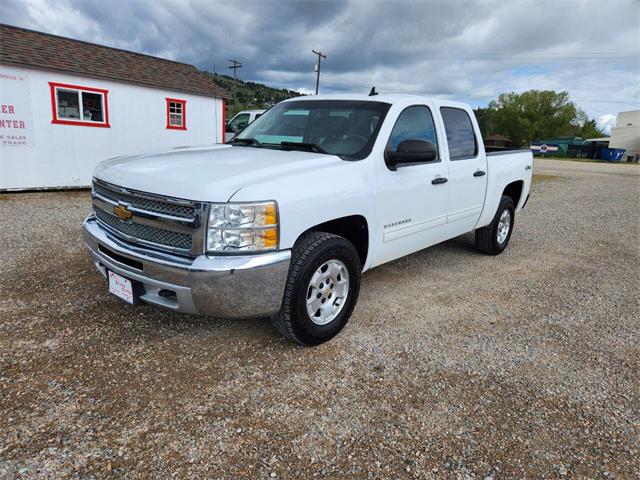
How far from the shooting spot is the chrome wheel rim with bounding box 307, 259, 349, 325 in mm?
3008

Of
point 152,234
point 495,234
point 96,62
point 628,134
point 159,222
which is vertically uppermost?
point 628,134

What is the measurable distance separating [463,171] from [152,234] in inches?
124

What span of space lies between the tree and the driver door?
7660 centimetres

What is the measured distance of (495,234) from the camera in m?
5.58

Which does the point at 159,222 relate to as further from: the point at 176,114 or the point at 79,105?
the point at 176,114

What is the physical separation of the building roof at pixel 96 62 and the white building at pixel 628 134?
6580cm

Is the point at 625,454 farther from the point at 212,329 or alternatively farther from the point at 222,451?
the point at 212,329

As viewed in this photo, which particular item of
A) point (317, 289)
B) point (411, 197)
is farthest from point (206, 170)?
point (411, 197)

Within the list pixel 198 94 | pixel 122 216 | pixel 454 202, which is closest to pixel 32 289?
pixel 122 216

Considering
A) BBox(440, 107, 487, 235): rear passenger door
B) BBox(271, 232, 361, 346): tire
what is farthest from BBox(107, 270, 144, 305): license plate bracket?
BBox(440, 107, 487, 235): rear passenger door

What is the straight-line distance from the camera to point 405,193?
3.61 m

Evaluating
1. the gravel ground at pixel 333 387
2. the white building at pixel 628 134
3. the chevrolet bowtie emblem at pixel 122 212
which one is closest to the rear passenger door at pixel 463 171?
the gravel ground at pixel 333 387

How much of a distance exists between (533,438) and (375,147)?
7.29 feet

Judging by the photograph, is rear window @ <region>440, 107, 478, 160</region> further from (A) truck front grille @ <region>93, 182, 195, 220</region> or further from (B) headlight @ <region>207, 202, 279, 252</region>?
(A) truck front grille @ <region>93, 182, 195, 220</region>
